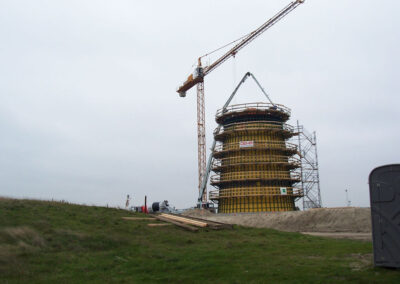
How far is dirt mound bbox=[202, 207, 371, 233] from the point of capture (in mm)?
30641

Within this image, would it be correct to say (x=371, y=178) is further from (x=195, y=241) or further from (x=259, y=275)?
(x=195, y=241)

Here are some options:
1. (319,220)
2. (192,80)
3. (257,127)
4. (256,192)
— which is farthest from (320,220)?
(192,80)

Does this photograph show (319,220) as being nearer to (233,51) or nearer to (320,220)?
(320,220)

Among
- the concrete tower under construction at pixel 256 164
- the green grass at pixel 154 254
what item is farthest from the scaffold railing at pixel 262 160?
the green grass at pixel 154 254

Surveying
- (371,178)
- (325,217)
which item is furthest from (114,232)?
(325,217)

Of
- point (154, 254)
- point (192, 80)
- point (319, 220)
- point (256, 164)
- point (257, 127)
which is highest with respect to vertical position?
point (192, 80)

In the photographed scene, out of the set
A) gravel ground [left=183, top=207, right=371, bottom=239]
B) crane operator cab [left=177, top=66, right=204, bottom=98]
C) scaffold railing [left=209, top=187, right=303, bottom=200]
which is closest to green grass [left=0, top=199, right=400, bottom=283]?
gravel ground [left=183, top=207, right=371, bottom=239]

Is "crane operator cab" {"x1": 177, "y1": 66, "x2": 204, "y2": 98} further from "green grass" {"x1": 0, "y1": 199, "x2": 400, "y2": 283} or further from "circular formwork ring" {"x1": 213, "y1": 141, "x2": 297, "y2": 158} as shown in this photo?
"green grass" {"x1": 0, "y1": 199, "x2": 400, "y2": 283}

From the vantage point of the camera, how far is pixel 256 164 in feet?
162

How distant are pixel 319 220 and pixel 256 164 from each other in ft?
54.5

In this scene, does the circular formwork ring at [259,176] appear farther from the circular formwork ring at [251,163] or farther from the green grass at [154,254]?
the green grass at [154,254]

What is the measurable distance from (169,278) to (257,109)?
144 ft

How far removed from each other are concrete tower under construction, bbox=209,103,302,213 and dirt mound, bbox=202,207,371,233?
10.3 meters

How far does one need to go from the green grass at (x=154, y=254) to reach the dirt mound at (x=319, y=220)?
12998 mm
